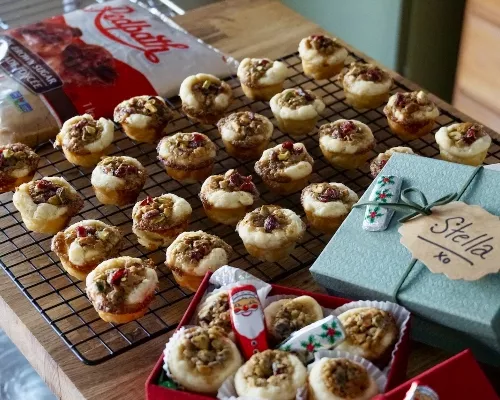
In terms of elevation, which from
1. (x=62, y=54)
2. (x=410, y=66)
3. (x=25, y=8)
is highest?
(x=62, y=54)

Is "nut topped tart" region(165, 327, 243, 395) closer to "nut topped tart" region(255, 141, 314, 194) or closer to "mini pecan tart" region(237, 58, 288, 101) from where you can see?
"nut topped tart" region(255, 141, 314, 194)

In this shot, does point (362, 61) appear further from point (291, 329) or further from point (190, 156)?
point (291, 329)

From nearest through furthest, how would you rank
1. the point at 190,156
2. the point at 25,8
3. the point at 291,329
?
the point at 291,329
the point at 190,156
the point at 25,8

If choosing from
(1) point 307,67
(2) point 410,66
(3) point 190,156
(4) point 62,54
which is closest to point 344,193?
(3) point 190,156

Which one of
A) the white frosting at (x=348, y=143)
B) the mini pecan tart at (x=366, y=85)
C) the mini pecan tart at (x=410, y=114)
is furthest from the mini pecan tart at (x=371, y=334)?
the mini pecan tart at (x=366, y=85)

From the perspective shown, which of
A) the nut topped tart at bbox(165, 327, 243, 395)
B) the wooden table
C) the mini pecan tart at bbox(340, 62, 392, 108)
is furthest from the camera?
the mini pecan tart at bbox(340, 62, 392, 108)

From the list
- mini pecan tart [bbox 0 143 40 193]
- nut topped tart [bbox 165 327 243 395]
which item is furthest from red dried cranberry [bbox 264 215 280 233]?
mini pecan tart [bbox 0 143 40 193]
